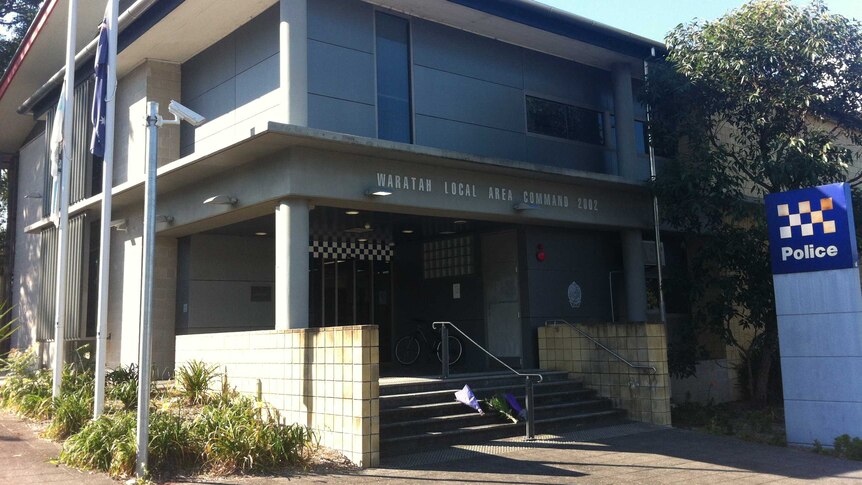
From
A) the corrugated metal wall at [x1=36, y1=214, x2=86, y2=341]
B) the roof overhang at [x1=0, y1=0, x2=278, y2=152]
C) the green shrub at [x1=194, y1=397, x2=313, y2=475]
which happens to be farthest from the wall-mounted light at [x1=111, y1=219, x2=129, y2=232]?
the green shrub at [x1=194, y1=397, x2=313, y2=475]

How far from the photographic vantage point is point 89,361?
14.9 metres

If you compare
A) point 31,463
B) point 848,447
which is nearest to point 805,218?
point 848,447

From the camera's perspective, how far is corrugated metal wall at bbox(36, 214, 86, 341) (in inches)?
639

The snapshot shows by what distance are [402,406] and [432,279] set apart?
6.42m

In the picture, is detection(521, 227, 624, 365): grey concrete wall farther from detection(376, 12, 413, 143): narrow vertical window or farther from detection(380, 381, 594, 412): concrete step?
detection(376, 12, 413, 143): narrow vertical window

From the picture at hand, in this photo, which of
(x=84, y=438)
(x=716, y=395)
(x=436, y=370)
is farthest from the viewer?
(x=716, y=395)

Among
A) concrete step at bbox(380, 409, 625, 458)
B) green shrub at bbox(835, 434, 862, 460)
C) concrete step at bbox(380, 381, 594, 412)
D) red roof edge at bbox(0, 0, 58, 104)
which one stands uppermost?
red roof edge at bbox(0, 0, 58, 104)

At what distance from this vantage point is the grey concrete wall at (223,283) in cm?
1451

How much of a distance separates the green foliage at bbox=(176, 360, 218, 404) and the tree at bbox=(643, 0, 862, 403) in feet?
29.5

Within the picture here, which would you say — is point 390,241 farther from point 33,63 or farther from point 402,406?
point 33,63

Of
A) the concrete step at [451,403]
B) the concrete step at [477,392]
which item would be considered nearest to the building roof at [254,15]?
the concrete step at [477,392]

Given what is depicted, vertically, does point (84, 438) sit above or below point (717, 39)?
below

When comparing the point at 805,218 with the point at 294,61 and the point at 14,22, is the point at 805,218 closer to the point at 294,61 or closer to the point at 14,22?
the point at 294,61

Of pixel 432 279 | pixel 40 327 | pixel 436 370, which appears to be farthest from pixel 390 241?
pixel 40 327
